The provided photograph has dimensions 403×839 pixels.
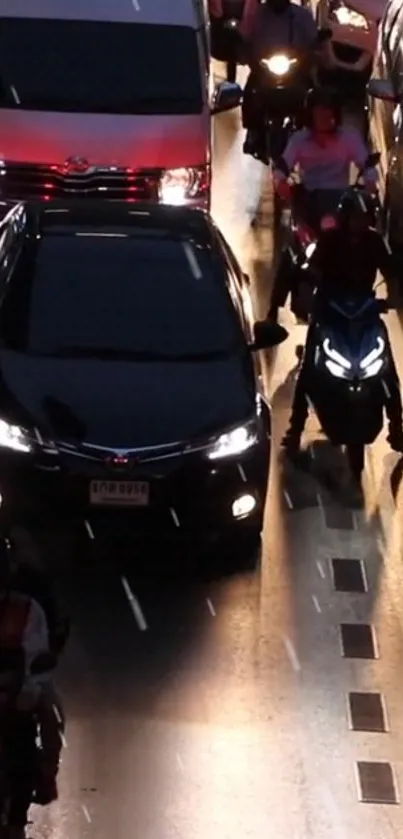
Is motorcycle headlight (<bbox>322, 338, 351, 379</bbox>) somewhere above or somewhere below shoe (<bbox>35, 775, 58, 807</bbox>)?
above

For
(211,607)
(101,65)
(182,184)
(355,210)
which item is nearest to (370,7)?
(101,65)

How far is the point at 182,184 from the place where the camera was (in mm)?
14484

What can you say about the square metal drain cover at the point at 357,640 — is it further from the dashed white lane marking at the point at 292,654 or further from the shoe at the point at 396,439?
the shoe at the point at 396,439

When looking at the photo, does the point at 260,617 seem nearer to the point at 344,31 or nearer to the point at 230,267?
the point at 230,267

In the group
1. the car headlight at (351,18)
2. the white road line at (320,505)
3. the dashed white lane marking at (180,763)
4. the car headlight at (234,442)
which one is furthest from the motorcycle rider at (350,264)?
the car headlight at (351,18)

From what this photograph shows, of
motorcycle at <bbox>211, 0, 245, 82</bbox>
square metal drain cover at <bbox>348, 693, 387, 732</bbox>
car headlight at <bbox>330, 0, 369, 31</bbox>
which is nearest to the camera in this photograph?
square metal drain cover at <bbox>348, 693, 387, 732</bbox>

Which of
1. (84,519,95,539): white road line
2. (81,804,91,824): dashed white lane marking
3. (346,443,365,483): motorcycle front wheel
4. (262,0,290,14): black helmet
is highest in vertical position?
(262,0,290,14): black helmet

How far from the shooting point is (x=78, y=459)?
9.62 m

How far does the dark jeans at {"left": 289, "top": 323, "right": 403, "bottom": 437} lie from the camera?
1150 centimetres

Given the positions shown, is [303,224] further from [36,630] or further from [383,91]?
[36,630]

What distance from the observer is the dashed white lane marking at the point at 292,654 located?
9.49 meters

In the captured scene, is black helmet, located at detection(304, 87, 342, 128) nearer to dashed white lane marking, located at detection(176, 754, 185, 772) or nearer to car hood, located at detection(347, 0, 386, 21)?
dashed white lane marking, located at detection(176, 754, 185, 772)

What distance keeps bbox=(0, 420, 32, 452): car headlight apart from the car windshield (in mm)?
665

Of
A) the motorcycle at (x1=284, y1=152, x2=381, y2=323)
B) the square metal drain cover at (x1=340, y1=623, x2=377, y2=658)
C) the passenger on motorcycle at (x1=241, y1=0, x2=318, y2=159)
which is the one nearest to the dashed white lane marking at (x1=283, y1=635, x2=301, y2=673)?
the square metal drain cover at (x1=340, y1=623, x2=377, y2=658)
